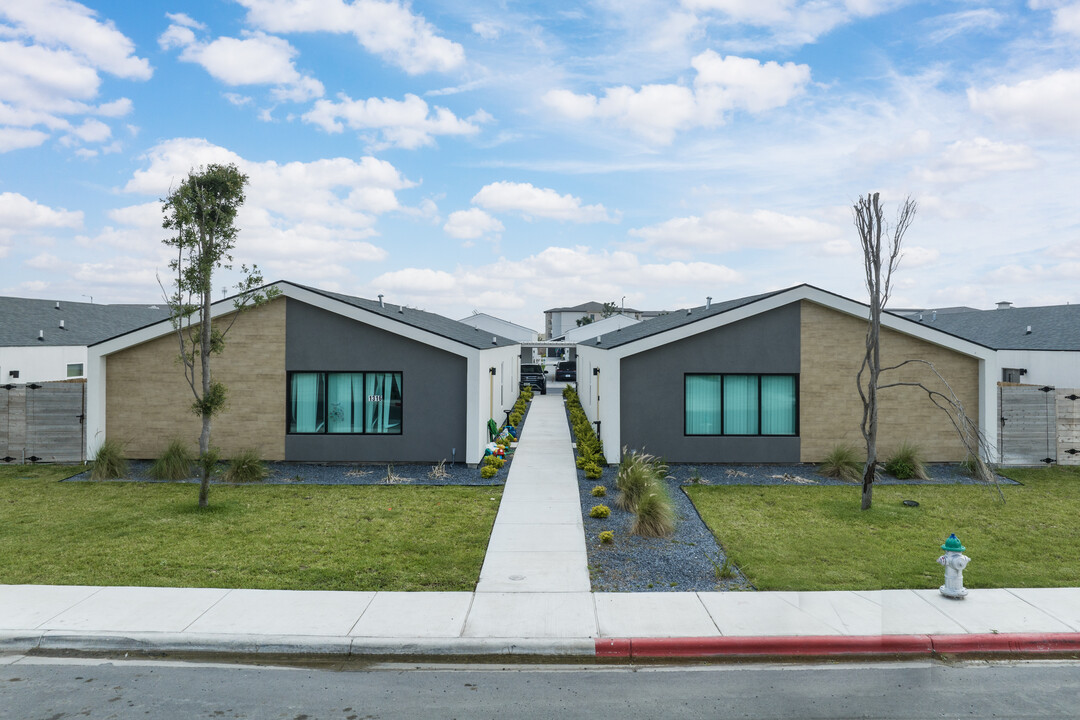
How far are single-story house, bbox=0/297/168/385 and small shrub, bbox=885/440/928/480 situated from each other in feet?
80.6

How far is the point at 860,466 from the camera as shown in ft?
51.9

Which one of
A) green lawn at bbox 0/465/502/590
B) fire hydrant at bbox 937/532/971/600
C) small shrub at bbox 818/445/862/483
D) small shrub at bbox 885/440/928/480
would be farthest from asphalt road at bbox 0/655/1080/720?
small shrub at bbox 885/440/928/480

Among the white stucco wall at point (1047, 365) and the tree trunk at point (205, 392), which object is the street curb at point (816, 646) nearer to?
the tree trunk at point (205, 392)

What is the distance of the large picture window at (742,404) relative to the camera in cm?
1733

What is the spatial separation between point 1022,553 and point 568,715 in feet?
27.0

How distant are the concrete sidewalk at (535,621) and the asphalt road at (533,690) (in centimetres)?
25

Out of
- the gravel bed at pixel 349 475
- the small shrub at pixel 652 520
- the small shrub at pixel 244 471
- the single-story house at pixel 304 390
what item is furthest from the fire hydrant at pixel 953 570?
the small shrub at pixel 244 471

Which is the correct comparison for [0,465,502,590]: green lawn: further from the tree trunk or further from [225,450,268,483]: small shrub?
[225,450,268,483]: small shrub

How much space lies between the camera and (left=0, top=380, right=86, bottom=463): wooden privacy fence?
16906 millimetres

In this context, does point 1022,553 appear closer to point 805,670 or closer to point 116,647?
point 805,670

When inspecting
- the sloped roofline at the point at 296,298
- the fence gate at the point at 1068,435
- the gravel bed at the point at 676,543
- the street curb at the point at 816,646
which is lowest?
the street curb at the point at 816,646

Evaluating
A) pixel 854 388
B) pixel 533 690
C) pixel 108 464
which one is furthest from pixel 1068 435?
pixel 108 464

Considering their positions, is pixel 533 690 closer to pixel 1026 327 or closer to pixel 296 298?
pixel 296 298

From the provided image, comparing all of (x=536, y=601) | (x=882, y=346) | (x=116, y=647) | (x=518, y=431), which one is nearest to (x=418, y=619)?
(x=536, y=601)
